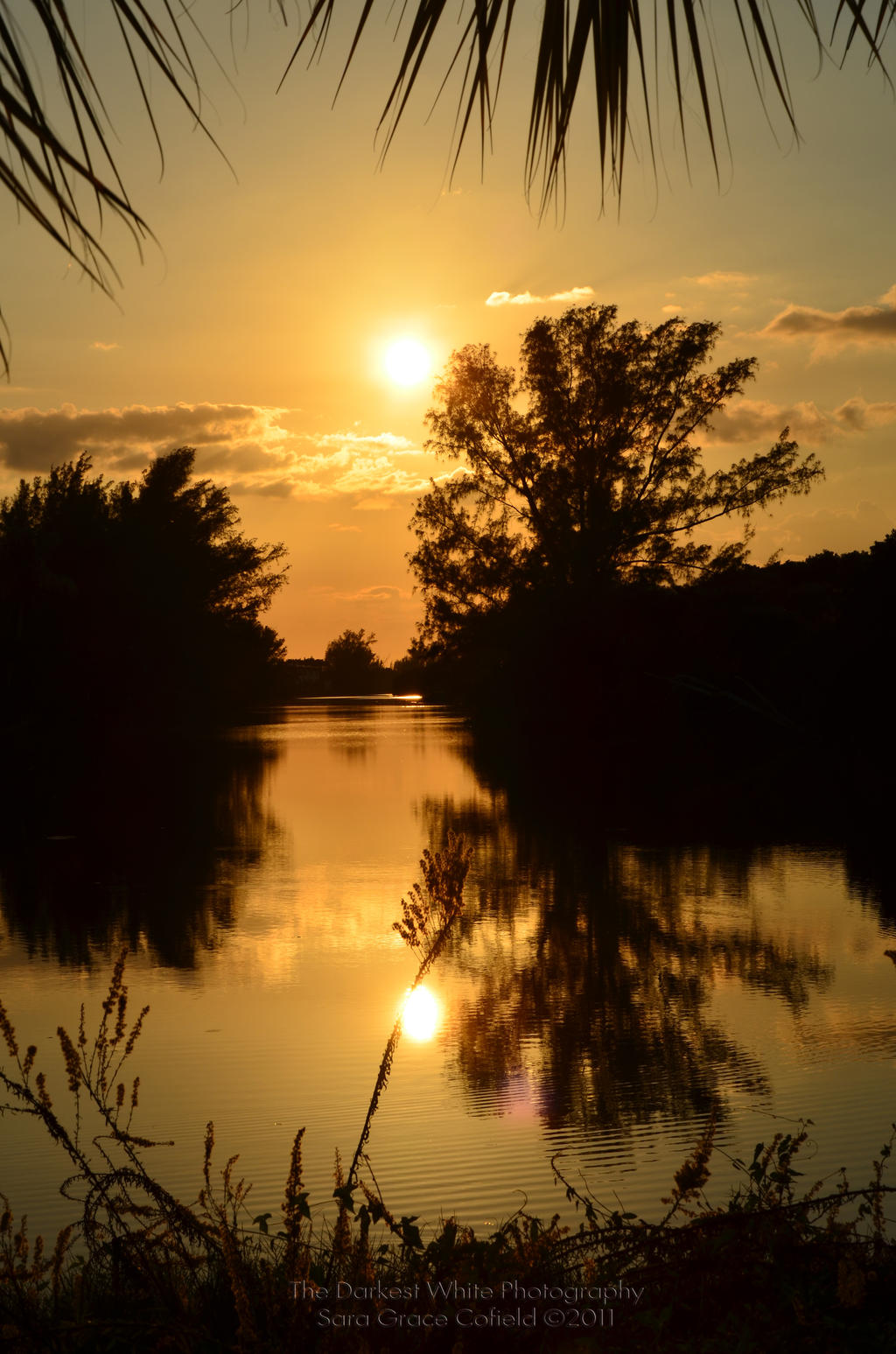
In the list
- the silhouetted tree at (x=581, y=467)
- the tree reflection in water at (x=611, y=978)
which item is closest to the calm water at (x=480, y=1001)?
the tree reflection in water at (x=611, y=978)

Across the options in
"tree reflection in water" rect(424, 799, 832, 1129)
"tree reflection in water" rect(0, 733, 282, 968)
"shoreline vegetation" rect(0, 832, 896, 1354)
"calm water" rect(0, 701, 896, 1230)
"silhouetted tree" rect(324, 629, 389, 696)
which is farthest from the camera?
"silhouetted tree" rect(324, 629, 389, 696)

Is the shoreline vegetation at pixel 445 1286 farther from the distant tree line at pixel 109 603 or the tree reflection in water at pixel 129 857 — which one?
the distant tree line at pixel 109 603

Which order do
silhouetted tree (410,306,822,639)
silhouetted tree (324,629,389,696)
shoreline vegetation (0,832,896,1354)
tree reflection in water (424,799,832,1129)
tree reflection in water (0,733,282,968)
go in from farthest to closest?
1. silhouetted tree (324,629,389,696)
2. silhouetted tree (410,306,822,639)
3. tree reflection in water (0,733,282,968)
4. tree reflection in water (424,799,832,1129)
5. shoreline vegetation (0,832,896,1354)

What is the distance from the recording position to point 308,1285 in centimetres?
260

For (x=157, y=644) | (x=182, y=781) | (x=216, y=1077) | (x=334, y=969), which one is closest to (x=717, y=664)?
(x=182, y=781)

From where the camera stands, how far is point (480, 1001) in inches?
302

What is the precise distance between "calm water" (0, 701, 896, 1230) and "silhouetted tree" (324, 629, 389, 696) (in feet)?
531

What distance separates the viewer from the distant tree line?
39156 mm

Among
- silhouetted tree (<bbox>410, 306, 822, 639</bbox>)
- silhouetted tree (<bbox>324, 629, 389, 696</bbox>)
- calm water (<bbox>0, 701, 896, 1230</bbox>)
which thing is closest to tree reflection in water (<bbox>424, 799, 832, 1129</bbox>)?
calm water (<bbox>0, 701, 896, 1230</bbox>)

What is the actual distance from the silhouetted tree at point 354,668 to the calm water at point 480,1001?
16179 centimetres

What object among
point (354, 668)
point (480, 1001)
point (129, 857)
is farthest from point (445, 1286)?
point (354, 668)

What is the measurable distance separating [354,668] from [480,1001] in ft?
580

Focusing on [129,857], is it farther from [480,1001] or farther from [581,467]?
[581,467]

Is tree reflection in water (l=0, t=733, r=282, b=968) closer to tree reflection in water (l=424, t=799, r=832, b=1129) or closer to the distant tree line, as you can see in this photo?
tree reflection in water (l=424, t=799, r=832, b=1129)
